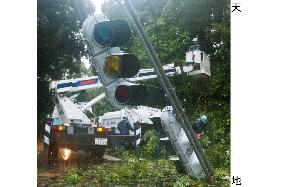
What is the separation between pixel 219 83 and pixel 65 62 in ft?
4.25

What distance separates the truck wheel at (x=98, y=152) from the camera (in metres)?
4.12

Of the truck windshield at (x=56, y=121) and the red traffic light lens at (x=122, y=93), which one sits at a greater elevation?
the red traffic light lens at (x=122, y=93)

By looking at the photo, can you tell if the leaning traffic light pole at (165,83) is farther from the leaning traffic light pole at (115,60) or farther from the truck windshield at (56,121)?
the truck windshield at (56,121)

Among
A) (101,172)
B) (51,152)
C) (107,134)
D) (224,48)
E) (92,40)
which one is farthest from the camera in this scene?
(107,134)

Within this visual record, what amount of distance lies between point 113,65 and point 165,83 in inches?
27.5

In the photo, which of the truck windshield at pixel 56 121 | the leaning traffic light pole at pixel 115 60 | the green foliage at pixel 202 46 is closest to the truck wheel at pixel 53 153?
the truck windshield at pixel 56 121

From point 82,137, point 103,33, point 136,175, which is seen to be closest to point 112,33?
point 103,33

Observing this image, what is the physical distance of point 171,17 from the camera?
3703mm

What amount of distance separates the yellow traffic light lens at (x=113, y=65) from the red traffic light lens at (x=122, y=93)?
77mm

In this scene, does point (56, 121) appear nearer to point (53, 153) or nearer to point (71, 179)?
point (53, 153)

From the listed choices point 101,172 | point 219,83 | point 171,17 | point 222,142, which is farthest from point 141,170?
point 171,17

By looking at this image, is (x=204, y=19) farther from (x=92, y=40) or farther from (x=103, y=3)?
(x=92, y=40)

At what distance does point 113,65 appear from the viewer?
7.56ft

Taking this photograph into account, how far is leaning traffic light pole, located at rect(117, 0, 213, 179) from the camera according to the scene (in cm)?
254
